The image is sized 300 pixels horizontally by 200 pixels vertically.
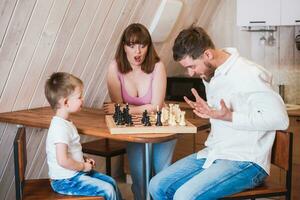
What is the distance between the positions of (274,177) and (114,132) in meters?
1.75

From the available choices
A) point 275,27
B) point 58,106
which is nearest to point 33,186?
point 58,106

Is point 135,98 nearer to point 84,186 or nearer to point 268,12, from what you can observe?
point 84,186

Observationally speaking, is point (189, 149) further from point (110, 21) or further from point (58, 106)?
point (58, 106)

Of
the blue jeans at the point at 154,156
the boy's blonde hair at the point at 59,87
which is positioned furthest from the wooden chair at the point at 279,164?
the boy's blonde hair at the point at 59,87

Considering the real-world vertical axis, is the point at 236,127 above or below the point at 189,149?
above

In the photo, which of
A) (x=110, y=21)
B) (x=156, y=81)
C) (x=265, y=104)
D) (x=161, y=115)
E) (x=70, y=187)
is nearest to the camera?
(x=265, y=104)

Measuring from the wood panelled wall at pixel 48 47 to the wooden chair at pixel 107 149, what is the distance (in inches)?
11.6

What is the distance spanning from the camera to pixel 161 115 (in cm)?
244

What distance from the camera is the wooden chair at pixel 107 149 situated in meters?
3.08

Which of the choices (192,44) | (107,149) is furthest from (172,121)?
(107,149)

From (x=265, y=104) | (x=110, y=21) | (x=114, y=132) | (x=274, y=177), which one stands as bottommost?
(x=274, y=177)

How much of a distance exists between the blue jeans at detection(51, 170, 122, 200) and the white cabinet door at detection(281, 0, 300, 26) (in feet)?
6.96

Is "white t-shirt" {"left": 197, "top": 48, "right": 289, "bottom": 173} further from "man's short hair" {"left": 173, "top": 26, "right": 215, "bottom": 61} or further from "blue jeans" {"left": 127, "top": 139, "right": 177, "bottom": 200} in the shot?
"blue jeans" {"left": 127, "top": 139, "right": 177, "bottom": 200}

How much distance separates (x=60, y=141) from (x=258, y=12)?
2.20 meters
